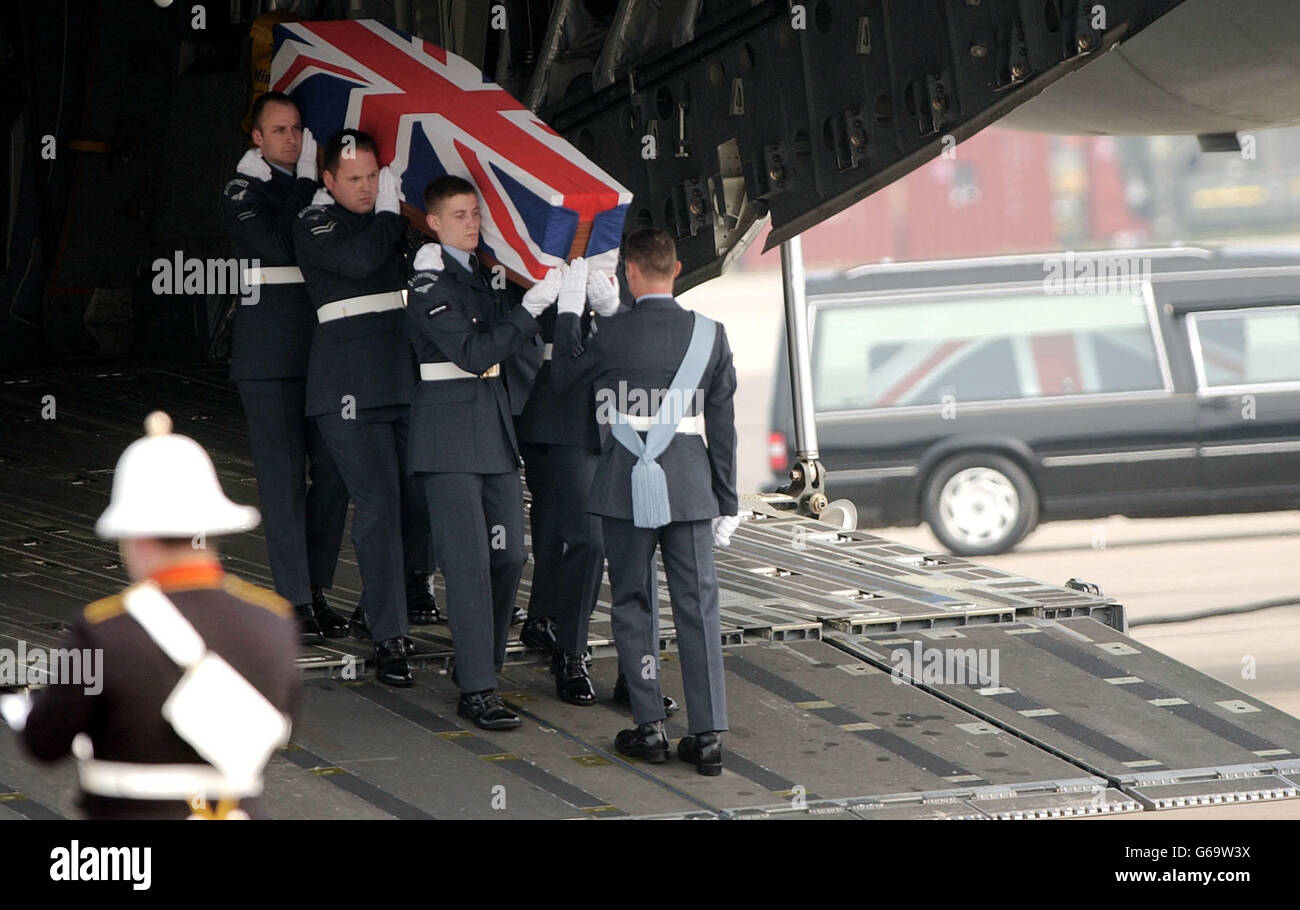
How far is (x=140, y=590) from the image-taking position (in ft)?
11.0

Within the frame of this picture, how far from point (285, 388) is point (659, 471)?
1.53 metres

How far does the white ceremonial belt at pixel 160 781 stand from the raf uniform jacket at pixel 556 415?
333 centimetres

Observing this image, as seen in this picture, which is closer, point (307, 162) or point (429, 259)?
point (429, 259)

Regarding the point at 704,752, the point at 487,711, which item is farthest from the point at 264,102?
the point at 704,752

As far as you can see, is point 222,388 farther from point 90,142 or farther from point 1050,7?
point 1050,7

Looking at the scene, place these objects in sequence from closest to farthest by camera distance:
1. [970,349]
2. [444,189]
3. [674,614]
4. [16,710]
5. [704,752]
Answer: [16,710] < [704,752] < [674,614] < [444,189] < [970,349]

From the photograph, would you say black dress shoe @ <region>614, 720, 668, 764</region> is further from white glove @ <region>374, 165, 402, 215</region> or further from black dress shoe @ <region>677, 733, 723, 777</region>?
white glove @ <region>374, 165, 402, 215</region>

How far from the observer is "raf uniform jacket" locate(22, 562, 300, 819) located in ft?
10.9

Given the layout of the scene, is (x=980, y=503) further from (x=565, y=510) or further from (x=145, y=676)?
(x=145, y=676)

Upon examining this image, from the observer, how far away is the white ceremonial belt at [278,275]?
22.7 feet

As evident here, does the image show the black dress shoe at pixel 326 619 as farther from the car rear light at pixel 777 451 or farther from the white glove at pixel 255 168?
the car rear light at pixel 777 451

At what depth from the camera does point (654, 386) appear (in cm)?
Answer: 621

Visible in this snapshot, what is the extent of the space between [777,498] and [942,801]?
4202mm
